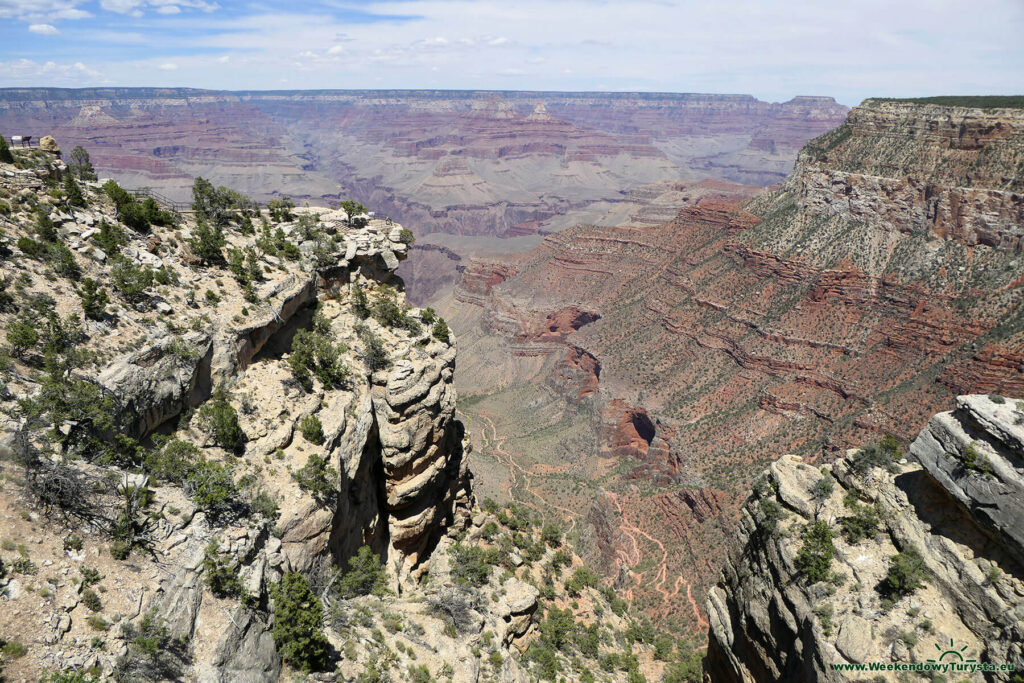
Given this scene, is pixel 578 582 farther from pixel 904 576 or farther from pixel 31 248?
pixel 31 248

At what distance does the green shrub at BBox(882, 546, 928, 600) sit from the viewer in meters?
22.8

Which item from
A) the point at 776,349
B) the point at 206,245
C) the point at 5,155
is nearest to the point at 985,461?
the point at 206,245

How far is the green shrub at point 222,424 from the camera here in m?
22.6

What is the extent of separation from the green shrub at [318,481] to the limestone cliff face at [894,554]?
21.5 m

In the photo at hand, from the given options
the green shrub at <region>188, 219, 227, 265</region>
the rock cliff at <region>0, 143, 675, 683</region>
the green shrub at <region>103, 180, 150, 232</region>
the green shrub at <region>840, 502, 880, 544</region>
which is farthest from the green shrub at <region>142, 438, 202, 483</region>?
the green shrub at <region>840, 502, 880, 544</region>

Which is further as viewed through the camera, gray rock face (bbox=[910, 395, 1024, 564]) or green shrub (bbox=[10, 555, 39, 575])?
gray rock face (bbox=[910, 395, 1024, 564])

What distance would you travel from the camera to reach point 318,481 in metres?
23.1

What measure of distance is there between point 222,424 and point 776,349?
75.3m

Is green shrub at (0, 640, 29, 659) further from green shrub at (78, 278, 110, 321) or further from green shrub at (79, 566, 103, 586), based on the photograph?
green shrub at (78, 278, 110, 321)

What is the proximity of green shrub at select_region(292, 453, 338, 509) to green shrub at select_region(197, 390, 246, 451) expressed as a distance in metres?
2.88

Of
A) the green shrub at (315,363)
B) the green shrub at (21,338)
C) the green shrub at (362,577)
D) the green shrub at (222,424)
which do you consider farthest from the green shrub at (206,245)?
the green shrub at (362,577)

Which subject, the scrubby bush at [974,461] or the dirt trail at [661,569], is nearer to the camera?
the scrubby bush at [974,461]

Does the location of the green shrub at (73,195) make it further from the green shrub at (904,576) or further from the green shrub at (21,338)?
the green shrub at (904,576)

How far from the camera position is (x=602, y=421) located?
283 ft
